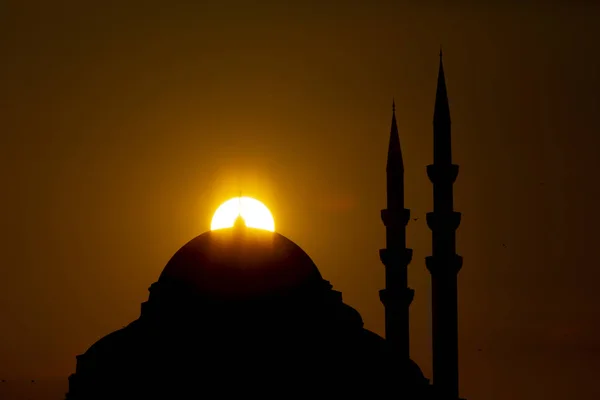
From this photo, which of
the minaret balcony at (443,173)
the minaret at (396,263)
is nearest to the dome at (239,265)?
the minaret at (396,263)

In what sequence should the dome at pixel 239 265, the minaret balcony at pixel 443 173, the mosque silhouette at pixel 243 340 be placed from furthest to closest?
the minaret balcony at pixel 443 173
the dome at pixel 239 265
the mosque silhouette at pixel 243 340

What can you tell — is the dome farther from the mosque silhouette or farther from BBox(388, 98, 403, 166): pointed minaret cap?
BBox(388, 98, 403, 166): pointed minaret cap

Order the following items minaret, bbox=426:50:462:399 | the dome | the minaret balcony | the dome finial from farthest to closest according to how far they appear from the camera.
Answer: the minaret balcony
minaret, bbox=426:50:462:399
the dome finial
the dome

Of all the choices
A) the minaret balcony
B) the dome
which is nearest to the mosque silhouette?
the dome

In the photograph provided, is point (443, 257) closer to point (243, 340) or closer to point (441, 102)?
point (441, 102)

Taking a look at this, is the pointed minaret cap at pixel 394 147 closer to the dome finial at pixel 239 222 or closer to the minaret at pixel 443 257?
the minaret at pixel 443 257

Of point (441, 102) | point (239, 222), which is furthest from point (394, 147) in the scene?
point (239, 222)

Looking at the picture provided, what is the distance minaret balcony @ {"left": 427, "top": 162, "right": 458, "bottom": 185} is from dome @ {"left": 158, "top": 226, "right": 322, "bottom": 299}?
468cm

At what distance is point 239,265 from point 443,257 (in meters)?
6.18

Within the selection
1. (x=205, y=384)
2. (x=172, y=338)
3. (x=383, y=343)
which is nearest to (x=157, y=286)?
(x=172, y=338)

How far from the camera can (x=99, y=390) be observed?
1903 cm

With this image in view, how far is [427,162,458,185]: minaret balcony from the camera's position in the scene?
2358 centimetres

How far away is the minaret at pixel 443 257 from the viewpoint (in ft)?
76.8

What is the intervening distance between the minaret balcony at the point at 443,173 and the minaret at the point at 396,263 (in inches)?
44.7
